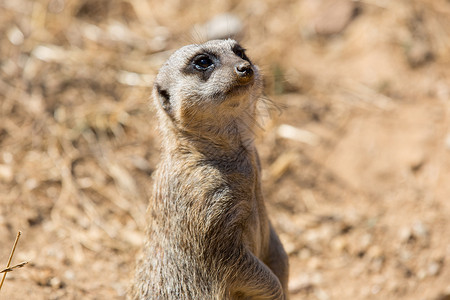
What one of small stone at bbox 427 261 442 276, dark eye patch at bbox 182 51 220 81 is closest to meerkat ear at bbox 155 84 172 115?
dark eye patch at bbox 182 51 220 81

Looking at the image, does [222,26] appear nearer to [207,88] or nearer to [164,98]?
[164,98]

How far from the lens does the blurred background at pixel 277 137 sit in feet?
14.3

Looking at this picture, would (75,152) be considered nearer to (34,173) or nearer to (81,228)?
(34,173)

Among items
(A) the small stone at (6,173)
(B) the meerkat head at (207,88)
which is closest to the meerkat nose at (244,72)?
(B) the meerkat head at (207,88)

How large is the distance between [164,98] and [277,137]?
260 centimetres

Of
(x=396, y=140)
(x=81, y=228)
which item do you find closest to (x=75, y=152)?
(x=81, y=228)

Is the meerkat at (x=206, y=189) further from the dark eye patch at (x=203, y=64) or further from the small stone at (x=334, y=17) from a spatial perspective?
the small stone at (x=334, y=17)

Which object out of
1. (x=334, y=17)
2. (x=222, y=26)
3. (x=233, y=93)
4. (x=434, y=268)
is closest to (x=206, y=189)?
(x=233, y=93)

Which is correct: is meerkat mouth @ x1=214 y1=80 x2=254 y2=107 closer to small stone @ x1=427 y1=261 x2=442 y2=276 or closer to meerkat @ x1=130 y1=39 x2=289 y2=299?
meerkat @ x1=130 y1=39 x2=289 y2=299

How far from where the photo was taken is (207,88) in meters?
2.85

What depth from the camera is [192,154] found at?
9.67 feet

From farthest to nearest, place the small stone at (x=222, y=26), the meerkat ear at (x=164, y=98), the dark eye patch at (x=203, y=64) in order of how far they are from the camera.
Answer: the small stone at (x=222, y=26)
the meerkat ear at (x=164, y=98)
the dark eye patch at (x=203, y=64)

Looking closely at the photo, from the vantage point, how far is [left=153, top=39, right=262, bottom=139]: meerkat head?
2805mm

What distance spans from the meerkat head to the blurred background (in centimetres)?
45
